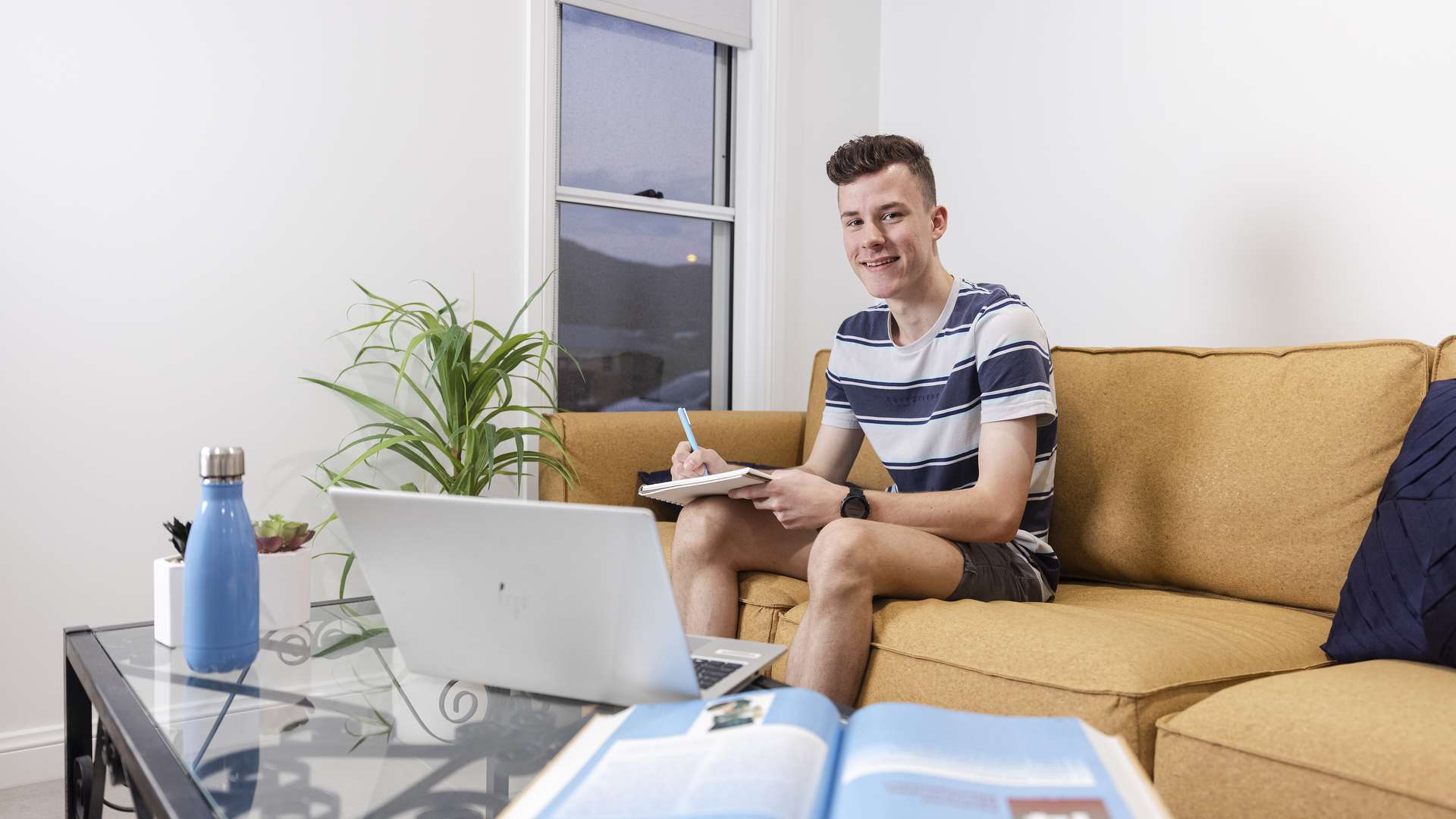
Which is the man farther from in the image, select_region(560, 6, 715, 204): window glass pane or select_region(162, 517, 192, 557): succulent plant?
select_region(560, 6, 715, 204): window glass pane

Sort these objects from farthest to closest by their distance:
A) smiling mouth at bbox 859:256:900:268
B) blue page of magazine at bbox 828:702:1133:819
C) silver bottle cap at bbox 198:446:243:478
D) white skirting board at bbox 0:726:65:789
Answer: white skirting board at bbox 0:726:65:789 < smiling mouth at bbox 859:256:900:268 < silver bottle cap at bbox 198:446:243:478 < blue page of magazine at bbox 828:702:1133:819

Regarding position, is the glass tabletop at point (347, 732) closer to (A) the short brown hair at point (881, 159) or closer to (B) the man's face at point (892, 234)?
(B) the man's face at point (892, 234)

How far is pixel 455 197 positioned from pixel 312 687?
1.76 meters

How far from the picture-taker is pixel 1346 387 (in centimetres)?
169

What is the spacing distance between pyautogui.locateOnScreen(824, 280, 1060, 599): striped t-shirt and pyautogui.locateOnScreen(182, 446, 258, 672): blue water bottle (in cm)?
111

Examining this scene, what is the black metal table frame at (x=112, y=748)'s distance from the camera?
831mm

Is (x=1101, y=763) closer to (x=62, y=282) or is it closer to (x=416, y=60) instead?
(x=62, y=282)

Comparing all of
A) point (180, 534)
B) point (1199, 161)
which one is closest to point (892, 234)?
point (1199, 161)

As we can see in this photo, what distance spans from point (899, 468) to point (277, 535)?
105cm

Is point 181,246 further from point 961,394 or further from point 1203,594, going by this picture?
point 1203,594

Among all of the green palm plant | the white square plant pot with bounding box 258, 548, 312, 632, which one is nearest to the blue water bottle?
the white square plant pot with bounding box 258, 548, 312, 632

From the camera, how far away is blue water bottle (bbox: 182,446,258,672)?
3.67 feet

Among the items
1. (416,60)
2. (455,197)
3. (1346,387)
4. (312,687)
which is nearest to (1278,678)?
(1346,387)

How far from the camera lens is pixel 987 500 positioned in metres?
1.60
